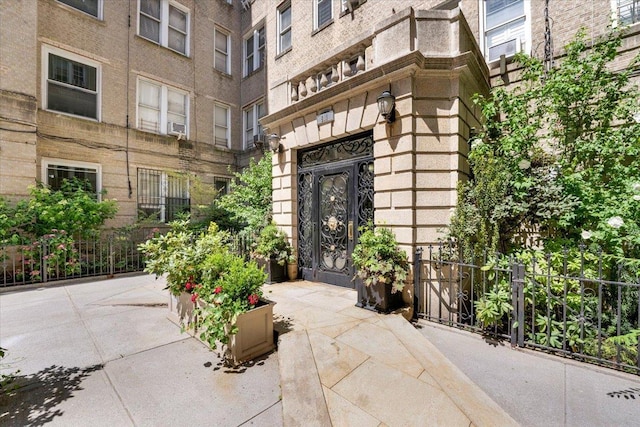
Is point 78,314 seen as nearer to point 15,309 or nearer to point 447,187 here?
point 15,309

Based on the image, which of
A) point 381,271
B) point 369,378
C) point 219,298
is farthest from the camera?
point 381,271

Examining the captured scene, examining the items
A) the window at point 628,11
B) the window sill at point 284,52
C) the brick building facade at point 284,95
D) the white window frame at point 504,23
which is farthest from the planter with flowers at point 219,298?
the window sill at point 284,52

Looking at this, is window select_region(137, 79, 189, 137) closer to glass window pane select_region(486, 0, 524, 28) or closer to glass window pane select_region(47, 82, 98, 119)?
glass window pane select_region(47, 82, 98, 119)

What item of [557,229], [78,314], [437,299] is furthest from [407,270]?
[78,314]

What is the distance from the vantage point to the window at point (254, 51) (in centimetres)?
1396

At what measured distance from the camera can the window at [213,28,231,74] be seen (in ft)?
46.3

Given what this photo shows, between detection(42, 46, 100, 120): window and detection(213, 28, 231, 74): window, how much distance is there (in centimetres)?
541

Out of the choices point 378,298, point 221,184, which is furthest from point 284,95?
point 221,184

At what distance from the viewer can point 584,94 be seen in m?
4.89

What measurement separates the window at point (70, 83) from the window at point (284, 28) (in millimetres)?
7298

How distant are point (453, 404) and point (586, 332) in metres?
2.77

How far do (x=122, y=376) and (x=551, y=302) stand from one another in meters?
5.81

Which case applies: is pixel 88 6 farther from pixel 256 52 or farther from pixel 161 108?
pixel 256 52

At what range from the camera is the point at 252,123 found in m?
14.5
